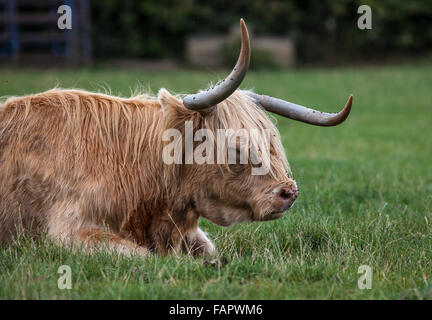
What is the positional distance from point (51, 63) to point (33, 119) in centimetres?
1764

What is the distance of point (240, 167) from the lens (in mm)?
4395

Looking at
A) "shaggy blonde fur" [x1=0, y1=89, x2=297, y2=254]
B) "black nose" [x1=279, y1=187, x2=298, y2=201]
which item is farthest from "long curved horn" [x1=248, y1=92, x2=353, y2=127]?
"black nose" [x1=279, y1=187, x2=298, y2=201]

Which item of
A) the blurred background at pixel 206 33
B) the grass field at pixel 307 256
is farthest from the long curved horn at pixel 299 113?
the blurred background at pixel 206 33

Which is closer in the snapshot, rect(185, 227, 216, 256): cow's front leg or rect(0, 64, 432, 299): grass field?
rect(0, 64, 432, 299): grass field

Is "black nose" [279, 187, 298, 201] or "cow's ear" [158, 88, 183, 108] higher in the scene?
"cow's ear" [158, 88, 183, 108]

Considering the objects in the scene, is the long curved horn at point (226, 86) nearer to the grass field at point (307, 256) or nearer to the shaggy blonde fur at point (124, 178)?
the shaggy blonde fur at point (124, 178)

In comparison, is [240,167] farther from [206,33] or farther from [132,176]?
[206,33]

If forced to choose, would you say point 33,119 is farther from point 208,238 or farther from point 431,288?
point 431,288

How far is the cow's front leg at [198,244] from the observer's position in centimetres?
460

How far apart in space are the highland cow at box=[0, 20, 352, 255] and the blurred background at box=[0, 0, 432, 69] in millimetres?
17103

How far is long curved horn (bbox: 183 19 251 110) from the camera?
3.67m

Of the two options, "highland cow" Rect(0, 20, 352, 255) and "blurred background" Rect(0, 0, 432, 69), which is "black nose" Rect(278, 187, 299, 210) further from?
"blurred background" Rect(0, 0, 432, 69)

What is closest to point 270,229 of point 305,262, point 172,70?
point 305,262

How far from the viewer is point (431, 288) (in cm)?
366
